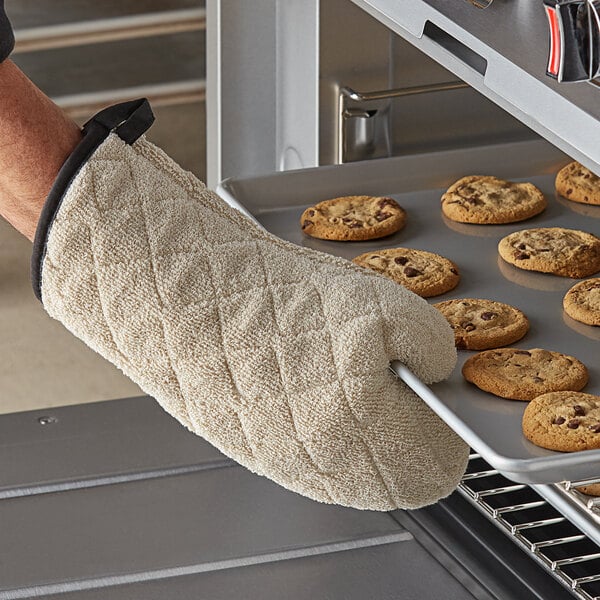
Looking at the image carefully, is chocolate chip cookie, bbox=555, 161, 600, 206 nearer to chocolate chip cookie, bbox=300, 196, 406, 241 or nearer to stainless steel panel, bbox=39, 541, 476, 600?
chocolate chip cookie, bbox=300, 196, 406, 241

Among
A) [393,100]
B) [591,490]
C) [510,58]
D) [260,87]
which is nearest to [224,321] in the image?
[510,58]

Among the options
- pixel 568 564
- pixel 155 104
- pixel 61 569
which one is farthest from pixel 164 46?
pixel 568 564

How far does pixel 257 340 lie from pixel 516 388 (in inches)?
8.3

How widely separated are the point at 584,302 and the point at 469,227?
0.61 ft

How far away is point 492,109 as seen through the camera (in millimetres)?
1252

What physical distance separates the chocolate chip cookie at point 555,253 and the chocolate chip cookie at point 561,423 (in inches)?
8.8

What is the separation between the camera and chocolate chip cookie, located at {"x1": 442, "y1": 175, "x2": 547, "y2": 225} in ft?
3.65

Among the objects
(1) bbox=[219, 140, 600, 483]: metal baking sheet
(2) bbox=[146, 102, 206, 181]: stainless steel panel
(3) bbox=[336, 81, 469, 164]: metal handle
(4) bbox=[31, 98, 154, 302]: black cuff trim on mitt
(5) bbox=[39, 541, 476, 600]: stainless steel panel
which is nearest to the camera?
(4) bbox=[31, 98, 154, 302]: black cuff trim on mitt

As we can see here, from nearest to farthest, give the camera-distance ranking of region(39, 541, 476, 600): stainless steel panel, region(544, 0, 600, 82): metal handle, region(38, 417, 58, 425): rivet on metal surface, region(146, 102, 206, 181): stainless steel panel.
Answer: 1. region(544, 0, 600, 82): metal handle
2. region(39, 541, 476, 600): stainless steel panel
3. region(38, 417, 58, 425): rivet on metal surface
4. region(146, 102, 206, 181): stainless steel panel

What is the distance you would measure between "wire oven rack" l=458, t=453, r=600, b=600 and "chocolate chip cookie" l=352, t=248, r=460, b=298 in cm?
Answer: 18

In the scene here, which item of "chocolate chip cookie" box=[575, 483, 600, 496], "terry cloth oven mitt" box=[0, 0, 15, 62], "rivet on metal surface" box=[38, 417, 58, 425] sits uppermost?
"terry cloth oven mitt" box=[0, 0, 15, 62]

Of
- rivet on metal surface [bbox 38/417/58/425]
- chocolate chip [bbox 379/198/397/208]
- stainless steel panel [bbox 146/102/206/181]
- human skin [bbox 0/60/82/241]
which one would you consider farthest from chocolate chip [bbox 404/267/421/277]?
stainless steel panel [bbox 146/102/206/181]

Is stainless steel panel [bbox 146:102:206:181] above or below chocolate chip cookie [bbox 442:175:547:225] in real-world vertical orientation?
below

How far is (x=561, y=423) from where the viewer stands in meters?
0.78
